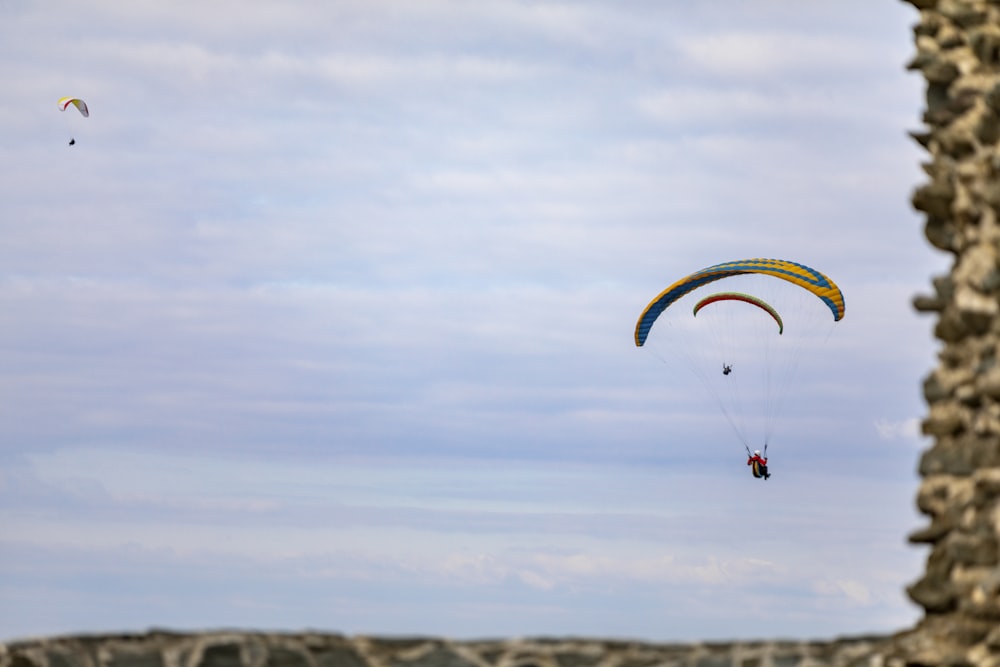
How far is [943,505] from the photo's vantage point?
734 cm

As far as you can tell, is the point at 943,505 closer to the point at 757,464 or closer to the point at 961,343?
the point at 961,343

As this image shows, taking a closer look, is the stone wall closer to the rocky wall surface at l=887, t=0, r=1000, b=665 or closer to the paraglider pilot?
the rocky wall surface at l=887, t=0, r=1000, b=665

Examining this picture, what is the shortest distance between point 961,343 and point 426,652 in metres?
3.53

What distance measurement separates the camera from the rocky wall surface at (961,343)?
7.09 m

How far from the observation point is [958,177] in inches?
298

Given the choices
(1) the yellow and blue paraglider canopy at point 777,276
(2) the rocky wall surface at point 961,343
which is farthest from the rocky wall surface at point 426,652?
(1) the yellow and blue paraglider canopy at point 777,276

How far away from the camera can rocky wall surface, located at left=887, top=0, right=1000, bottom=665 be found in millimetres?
7090

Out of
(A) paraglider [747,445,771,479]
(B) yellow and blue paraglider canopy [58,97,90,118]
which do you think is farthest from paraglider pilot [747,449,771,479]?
(B) yellow and blue paraglider canopy [58,97,90,118]

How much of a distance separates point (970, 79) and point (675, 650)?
373 cm

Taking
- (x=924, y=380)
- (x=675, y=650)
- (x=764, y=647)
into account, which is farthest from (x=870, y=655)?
(x=924, y=380)

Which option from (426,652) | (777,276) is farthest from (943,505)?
(777,276)

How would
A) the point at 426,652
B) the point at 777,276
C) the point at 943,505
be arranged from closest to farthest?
1. the point at 943,505
2. the point at 426,652
3. the point at 777,276

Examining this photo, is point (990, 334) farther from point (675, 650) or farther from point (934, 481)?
point (675, 650)

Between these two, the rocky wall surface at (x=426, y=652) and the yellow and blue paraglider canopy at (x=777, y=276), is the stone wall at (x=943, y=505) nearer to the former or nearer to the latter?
the rocky wall surface at (x=426, y=652)
